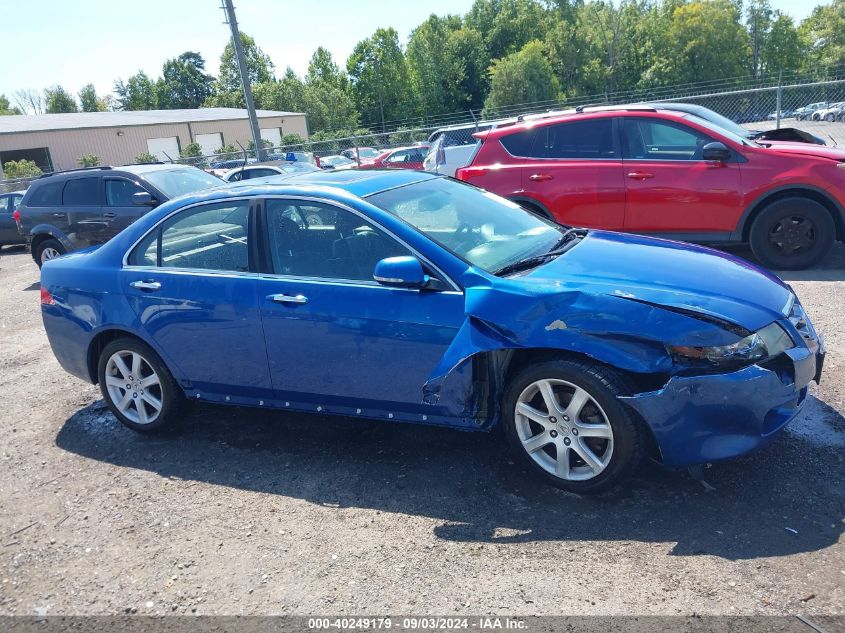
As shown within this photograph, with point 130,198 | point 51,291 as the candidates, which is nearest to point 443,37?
point 130,198

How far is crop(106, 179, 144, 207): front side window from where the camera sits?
10344mm

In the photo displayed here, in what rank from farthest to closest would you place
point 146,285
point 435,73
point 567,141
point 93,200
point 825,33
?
point 435,73, point 825,33, point 93,200, point 567,141, point 146,285

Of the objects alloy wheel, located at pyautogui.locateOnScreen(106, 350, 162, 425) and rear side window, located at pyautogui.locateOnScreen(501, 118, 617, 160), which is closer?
alloy wheel, located at pyautogui.locateOnScreen(106, 350, 162, 425)

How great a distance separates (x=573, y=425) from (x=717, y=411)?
0.67 metres

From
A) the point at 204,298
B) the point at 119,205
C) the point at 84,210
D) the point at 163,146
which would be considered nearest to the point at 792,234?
the point at 204,298

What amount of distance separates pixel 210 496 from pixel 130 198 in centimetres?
750

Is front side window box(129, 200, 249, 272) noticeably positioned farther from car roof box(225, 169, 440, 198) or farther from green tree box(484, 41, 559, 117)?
green tree box(484, 41, 559, 117)

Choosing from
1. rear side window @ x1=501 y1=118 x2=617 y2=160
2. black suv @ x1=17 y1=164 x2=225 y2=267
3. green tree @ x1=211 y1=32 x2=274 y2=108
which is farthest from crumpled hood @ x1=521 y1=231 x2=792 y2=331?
green tree @ x1=211 y1=32 x2=274 y2=108

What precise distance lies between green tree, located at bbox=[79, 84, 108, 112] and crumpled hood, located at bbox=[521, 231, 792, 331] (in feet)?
395

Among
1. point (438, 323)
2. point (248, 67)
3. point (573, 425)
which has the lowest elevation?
point (573, 425)

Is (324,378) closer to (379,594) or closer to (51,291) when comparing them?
(379,594)

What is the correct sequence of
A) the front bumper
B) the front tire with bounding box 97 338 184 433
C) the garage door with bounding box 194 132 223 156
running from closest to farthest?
the front bumper → the front tire with bounding box 97 338 184 433 → the garage door with bounding box 194 132 223 156

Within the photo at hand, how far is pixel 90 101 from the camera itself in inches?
4350

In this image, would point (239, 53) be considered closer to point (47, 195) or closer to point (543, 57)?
point (47, 195)
